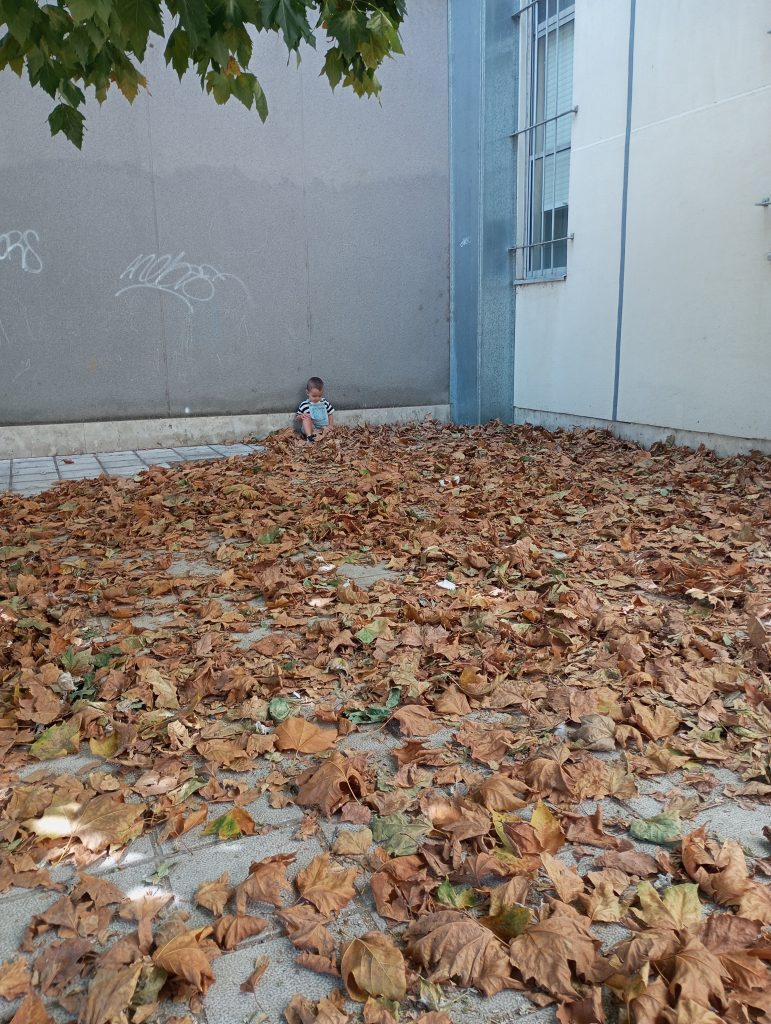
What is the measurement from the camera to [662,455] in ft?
23.9

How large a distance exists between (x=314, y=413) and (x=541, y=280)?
3.26 metres

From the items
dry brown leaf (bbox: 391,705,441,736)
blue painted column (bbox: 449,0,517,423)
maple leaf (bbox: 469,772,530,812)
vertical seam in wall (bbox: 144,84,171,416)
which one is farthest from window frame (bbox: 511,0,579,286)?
maple leaf (bbox: 469,772,530,812)

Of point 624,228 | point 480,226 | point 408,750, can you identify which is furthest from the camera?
point 480,226

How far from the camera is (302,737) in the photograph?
2486 millimetres

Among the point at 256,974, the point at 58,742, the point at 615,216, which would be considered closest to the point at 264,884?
the point at 256,974

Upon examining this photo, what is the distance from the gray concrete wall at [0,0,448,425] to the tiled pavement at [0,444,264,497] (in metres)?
0.55

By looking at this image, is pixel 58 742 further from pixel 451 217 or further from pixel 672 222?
pixel 451 217

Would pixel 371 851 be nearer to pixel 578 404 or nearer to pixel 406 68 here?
pixel 578 404

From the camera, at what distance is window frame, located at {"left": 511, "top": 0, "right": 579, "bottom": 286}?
8.91m

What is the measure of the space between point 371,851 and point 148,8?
106 inches

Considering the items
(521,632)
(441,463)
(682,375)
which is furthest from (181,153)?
(521,632)

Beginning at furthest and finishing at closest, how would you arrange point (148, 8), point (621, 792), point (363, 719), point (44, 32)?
point (44, 32), point (363, 719), point (148, 8), point (621, 792)

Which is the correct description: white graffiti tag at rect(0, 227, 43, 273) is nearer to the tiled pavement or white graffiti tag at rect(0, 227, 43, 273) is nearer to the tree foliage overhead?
the tiled pavement

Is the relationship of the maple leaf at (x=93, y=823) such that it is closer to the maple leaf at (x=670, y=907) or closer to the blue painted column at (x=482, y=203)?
the maple leaf at (x=670, y=907)
